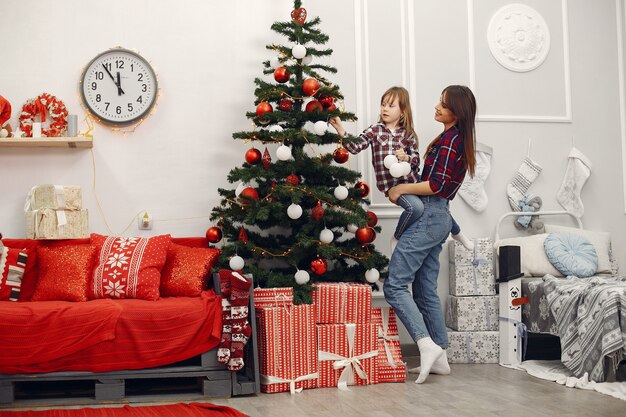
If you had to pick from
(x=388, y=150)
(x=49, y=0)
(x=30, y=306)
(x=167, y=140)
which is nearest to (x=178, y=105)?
(x=167, y=140)

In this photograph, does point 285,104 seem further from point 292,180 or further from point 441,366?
point 441,366

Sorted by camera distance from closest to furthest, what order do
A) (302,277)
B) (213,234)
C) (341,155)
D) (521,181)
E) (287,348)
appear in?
(287,348), (302,277), (341,155), (213,234), (521,181)

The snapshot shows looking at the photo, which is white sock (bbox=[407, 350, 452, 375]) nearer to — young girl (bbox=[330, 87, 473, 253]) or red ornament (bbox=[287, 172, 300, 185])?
young girl (bbox=[330, 87, 473, 253])

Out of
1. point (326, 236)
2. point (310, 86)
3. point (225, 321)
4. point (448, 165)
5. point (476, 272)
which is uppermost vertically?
point (310, 86)

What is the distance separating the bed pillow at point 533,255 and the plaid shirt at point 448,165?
0.86 m

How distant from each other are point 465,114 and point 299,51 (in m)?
0.94

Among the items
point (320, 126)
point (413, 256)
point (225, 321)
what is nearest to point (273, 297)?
point (225, 321)

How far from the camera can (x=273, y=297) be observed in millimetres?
3723

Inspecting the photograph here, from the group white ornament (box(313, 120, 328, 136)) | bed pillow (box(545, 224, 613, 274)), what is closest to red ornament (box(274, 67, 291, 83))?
white ornament (box(313, 120, 328, 136))

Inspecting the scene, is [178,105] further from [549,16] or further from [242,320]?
[549,16]

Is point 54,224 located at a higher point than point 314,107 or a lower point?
lower

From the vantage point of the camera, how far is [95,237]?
4074 millimetres

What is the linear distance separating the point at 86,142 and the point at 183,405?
5.58 feet

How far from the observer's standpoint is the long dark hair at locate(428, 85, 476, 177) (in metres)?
3.92
